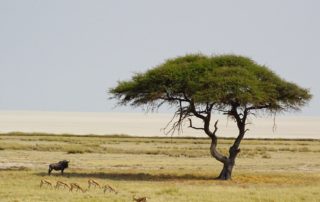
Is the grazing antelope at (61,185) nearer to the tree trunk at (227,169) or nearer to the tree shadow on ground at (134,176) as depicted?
the tree shadow on ground at (134,176)

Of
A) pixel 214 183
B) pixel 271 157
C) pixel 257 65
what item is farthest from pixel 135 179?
pixel 271 157

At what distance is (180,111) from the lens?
1678 inches

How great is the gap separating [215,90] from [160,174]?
7.21 metres

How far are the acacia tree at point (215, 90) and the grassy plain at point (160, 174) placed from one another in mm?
3549

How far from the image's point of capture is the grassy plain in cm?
3053

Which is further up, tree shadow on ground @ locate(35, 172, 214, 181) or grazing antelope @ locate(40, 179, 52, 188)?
tree shadow on ground @ locate(35, 172, 214, 181)

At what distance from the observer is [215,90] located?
130 ft

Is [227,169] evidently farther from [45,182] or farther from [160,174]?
[45,182]

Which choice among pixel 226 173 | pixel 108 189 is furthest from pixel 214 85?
pixel 108 189

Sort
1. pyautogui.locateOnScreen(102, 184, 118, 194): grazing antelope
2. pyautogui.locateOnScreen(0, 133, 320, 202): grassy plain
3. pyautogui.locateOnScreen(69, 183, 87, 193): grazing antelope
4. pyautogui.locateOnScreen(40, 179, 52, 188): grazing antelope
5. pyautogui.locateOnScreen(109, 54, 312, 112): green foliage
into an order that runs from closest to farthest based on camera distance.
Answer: pyautogui.locateOnScreen(0, 133, 320, 202): grassy plain
pyautogui.locateOnScreen(102, 184, 118, 194): grazing antelope
pyautogui.locateOnScreen(69, 183, 87, 193): grazing antelope
pyautogui.locateOnScreen(40, 179, 52, 188): grazing antelope
pyautogui.locateOnScreen(109, 54, 312, 112): green foliage

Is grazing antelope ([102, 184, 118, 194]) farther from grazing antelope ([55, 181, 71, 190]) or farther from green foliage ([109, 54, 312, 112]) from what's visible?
green foliage ([109, 54, 312, 112])

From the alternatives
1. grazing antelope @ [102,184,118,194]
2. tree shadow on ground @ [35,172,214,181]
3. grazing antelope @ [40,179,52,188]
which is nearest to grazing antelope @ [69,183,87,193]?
grazing antelope @ [102,184,118,194]

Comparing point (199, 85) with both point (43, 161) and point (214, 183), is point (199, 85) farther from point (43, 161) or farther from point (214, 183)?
point (43, 161)

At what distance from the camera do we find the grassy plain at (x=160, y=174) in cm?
3053
